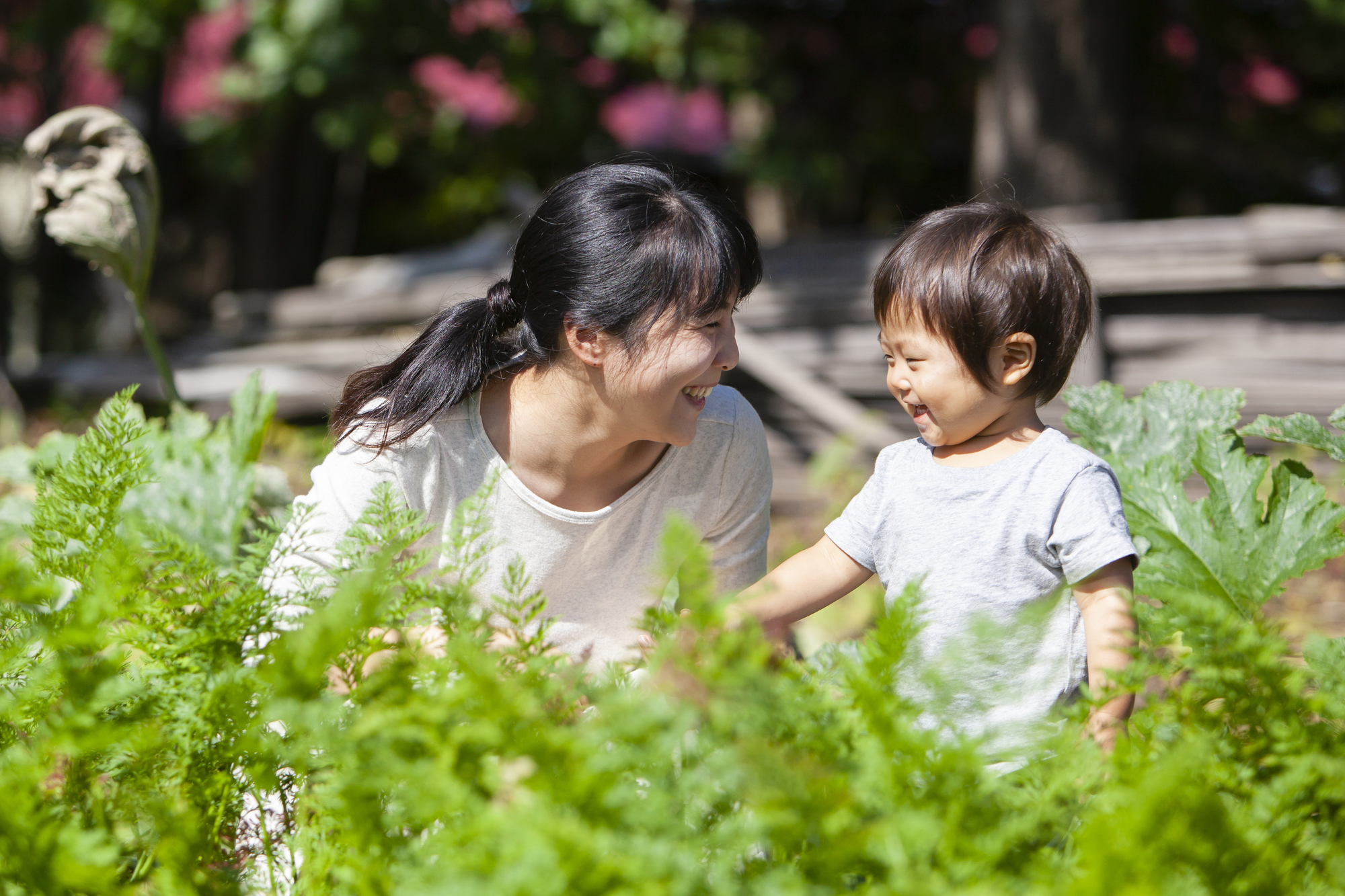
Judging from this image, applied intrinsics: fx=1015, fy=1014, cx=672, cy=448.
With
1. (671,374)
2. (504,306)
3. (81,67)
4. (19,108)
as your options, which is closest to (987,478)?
(671,374)

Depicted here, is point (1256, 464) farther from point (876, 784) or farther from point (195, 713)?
point (195, 713)

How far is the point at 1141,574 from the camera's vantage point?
1.44 meters

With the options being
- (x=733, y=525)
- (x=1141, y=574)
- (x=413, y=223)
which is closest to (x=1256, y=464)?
(x=1141, y=574)

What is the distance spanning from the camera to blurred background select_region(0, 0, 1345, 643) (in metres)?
4.85

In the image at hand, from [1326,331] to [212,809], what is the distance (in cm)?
484

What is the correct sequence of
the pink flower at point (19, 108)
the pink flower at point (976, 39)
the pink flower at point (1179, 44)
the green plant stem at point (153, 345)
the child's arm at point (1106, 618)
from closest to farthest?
the child's arm at point (1106, 618) → the green plant stem at point (153, 345) → the pink flower at point (19, 108) → the pink flower at point (1179, 44) → the pink flower at point (976, 39)

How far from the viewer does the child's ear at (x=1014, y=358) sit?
1.50 metres

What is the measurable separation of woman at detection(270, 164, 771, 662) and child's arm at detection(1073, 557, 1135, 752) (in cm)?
67

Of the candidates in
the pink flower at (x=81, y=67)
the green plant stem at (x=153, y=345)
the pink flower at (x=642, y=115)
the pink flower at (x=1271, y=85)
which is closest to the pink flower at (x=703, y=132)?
the pink flower at (x=642, y=115)

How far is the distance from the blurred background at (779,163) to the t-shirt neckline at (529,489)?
1882 mm

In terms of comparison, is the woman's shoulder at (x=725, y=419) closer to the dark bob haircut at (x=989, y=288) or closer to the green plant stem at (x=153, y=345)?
the dark bob haircut at (x=989, y=288)

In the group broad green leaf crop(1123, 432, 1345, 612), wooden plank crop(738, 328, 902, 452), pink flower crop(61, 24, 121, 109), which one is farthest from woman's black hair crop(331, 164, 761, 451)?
pink flower crop(61, 24, 121, 109)

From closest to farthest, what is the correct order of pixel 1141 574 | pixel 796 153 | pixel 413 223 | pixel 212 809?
1. pixel 212 809
2. pixel 1141 574
3. pixel 796 153
4. pixel 413 223

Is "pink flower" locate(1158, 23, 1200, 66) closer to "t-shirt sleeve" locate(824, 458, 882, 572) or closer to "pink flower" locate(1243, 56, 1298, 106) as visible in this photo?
"pink flower" locate(1243, 56, 1298, 106)
